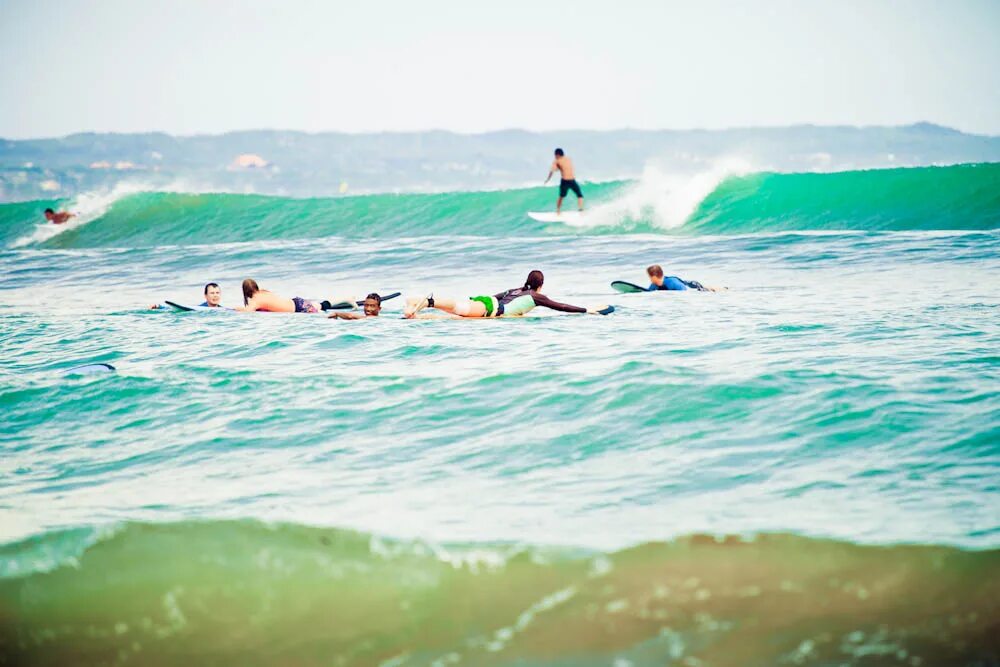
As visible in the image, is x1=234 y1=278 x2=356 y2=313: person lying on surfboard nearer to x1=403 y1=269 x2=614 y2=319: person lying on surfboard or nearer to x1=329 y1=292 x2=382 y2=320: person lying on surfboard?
x1=329 y1=292 x2=382 y2=320: person lying on surfboard

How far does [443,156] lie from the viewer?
111 meters

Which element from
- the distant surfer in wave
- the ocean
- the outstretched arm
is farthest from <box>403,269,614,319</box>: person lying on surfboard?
the distant surfer in wave

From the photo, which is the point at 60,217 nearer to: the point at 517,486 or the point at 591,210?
the point at 591,210

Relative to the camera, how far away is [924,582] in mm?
4605

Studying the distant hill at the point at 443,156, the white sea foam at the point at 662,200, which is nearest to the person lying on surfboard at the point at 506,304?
the white sea foam at the point at 662,200

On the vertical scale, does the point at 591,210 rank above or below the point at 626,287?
above

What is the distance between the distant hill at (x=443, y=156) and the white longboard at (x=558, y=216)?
205 feet

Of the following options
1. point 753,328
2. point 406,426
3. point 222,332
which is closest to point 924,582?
point 406,426

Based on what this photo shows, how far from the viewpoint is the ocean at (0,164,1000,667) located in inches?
177

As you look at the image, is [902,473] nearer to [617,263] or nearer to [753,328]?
[753,328]

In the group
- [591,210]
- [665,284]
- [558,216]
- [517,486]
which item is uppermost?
[591,210]

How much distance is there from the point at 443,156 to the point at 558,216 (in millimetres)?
82791

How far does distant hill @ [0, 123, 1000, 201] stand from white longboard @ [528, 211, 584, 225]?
6258cm

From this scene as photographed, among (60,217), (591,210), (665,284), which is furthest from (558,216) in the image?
(60,217)
